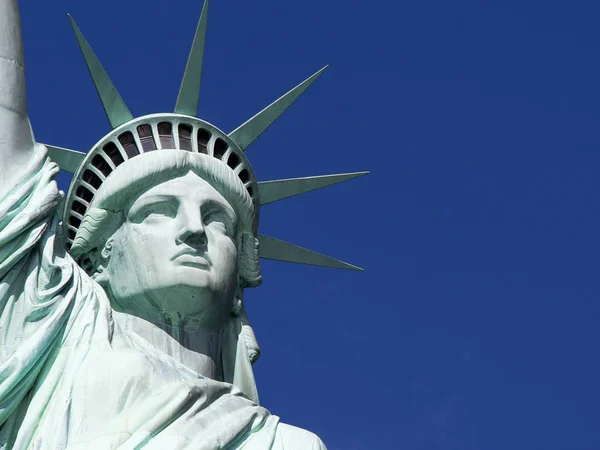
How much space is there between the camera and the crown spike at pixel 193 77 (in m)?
20.5

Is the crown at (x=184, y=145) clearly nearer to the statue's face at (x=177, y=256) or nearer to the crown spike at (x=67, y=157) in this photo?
the crown spike at (x=67, y=157)

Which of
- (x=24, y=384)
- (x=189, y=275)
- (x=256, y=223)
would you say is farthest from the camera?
(x=256, y=223)

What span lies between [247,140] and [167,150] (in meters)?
1.31

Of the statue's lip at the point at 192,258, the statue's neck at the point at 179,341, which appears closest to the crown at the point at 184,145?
the statue's lip at the point at 192,258

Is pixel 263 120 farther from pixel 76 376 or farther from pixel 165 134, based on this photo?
pixel 76 376

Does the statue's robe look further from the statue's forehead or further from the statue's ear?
Answer: the statue's forehead

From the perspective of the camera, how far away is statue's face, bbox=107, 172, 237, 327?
741 inches

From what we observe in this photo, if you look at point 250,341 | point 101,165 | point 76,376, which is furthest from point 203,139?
point 76,376

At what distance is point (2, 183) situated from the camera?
1809cm

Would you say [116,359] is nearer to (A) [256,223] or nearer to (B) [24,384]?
(B) [24,384]

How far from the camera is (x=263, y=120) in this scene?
20812 millimetres

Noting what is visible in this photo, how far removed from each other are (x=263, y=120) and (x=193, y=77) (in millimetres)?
827

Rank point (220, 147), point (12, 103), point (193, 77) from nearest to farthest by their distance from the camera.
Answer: point (12, 103)
point (220, 147)
point (193, 77)

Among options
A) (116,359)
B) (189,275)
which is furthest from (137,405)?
(189,275)
